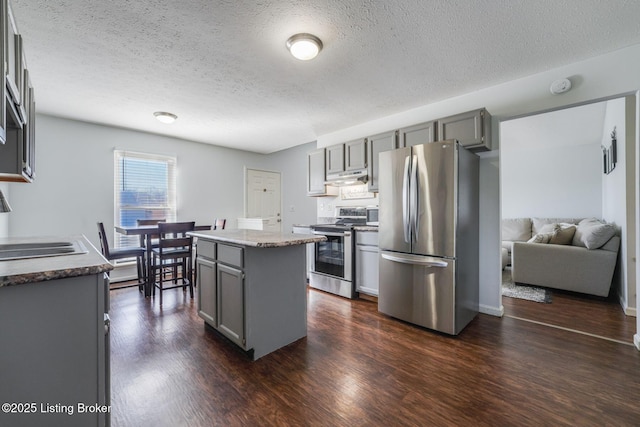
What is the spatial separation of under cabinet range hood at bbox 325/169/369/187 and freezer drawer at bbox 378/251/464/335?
1327mm

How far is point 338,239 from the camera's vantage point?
12.2ft

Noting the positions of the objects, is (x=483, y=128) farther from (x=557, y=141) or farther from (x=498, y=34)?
(x=557, y=141)

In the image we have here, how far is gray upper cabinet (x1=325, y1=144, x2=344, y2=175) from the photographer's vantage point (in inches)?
162

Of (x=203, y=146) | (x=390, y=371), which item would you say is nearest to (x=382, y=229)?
(x=390, y=371)

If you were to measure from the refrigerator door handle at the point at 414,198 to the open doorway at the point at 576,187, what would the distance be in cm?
154

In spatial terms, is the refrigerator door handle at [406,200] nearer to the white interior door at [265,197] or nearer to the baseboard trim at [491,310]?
the baseboard trim at [491,310]

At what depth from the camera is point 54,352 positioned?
3.38 ft

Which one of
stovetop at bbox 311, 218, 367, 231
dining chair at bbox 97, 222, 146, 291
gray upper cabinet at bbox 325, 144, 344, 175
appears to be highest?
gray upper cabinet at bbox 325, 144, 344, 175

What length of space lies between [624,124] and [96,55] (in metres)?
5.34

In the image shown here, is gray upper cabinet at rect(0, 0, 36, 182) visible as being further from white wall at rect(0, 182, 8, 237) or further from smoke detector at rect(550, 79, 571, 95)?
smoke detector at rect(550, 79, 571, 95)

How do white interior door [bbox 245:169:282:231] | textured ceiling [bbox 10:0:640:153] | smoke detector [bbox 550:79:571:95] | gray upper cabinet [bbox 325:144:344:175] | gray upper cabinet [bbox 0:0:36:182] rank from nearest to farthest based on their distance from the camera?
gray upper cabinet [bbox 0:0:36:182] → textured ceiling [bbox 10:0:640:153] → smoke detector [bbox 550:79:571:95] → gray upper cabinet [bbox 325:144:344:175] → white interior door [bbox 245:169:282:231]

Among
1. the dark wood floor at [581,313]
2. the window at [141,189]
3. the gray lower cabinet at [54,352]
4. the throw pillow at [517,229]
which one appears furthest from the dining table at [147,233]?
the throw pillow at [517,229]

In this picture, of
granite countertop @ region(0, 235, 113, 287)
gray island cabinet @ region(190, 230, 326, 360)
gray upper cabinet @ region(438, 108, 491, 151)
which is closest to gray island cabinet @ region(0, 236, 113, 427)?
→ granite countertop @ region(0, 235, 113, 287)

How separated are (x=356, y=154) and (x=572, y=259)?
3109 millimetres
